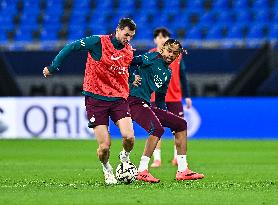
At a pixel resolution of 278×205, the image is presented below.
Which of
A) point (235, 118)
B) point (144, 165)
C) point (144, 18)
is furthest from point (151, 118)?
point (144, 18)

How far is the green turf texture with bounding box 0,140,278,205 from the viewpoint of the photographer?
9.21 metres

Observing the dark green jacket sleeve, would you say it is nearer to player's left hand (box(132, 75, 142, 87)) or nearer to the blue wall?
player's left hand (box(132, 75, 142, 87))

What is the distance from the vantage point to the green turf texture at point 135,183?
921cm

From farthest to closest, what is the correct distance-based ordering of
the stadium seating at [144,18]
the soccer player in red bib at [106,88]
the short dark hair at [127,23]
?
the stadium seating at [144,18] → the soccer player in red bib at [106,88] → the short dark hair at [127,23]

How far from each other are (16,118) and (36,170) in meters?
9.59

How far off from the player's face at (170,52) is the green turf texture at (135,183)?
1581mm

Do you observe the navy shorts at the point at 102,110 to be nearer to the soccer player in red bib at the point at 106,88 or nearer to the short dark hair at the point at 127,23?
the soccer player in red bib at the point at 106,88

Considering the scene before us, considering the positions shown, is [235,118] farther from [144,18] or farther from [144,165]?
[144,165]

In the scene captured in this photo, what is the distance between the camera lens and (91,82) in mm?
10898

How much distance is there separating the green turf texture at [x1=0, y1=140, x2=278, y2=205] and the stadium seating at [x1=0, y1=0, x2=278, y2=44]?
26.6ft

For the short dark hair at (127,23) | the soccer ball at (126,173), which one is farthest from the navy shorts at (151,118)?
the short dark hair at (127,23)

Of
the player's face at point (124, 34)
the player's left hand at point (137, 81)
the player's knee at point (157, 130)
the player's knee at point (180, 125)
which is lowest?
the player's knee at point (157, 130)

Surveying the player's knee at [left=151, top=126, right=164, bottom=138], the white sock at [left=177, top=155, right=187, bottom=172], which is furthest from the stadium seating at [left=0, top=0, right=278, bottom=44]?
the player's knee at [left=151, top=126, right=164, bottom=138]

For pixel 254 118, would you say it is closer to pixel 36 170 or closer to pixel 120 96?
pixel 36 170
